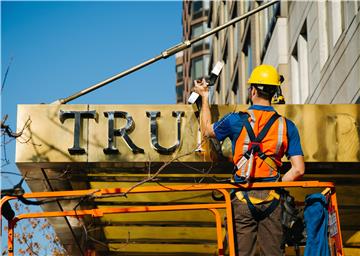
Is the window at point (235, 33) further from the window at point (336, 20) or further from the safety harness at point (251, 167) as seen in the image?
the safety harness at point (251, 167)

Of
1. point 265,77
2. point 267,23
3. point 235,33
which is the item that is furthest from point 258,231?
point 235,33

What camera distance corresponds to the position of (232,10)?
1411 inches

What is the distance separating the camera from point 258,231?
304 inches

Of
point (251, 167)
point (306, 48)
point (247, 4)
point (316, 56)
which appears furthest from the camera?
point (247, 4)

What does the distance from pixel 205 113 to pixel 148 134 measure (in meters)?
2.60

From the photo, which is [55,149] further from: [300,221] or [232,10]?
[232,10]

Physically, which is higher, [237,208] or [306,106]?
[306,106]

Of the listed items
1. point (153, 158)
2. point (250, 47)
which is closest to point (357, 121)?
point (153, 158)

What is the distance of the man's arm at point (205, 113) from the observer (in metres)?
8.12

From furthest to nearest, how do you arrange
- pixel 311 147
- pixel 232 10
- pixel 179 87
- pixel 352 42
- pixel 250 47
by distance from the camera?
pixel 179 87 < pixel 232 10 < pixel 250 47 < pixel 352 42 < pixel 311 147

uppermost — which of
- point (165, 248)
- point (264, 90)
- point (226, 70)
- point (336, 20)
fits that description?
point (226, 70)

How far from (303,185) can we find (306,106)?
3267mm

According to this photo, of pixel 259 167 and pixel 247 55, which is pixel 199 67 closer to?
pixel 247 55

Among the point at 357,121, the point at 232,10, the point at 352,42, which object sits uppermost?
the point at 232,10
